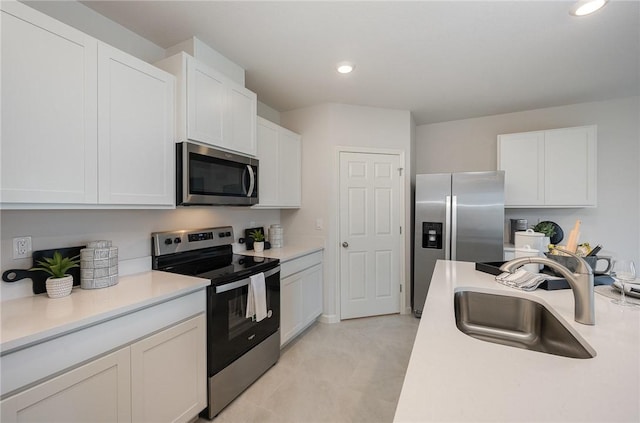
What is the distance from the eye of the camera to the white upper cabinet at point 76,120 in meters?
1.15

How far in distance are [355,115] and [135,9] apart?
7.32 feet

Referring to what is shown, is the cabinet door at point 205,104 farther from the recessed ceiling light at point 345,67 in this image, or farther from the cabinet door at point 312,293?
the cabinet door at point 312,293

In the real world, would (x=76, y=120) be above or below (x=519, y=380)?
above

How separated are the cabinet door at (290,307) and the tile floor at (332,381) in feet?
0.60

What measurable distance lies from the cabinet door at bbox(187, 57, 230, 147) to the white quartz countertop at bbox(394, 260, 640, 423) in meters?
1.79

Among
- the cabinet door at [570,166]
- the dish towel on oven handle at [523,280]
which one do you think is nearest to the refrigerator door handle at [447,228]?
the cabinet door at [570,166]

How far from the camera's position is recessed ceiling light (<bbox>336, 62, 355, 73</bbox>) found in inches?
90.9

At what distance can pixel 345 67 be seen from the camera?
7.65ft

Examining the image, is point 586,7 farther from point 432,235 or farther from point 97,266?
point 97,266

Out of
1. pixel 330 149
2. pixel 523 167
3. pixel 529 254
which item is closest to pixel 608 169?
pixel 523 167

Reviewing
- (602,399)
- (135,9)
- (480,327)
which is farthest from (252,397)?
(135,9)

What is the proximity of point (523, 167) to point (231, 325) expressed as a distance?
11.5 feet

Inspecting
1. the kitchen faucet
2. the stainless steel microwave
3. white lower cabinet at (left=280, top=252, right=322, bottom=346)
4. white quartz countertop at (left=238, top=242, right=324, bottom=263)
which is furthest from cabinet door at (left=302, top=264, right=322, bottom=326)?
the kitchen faucet

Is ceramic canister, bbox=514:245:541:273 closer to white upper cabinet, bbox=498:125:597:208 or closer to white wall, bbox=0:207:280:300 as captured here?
white upper cabinet, bbox=498:125:597:208
